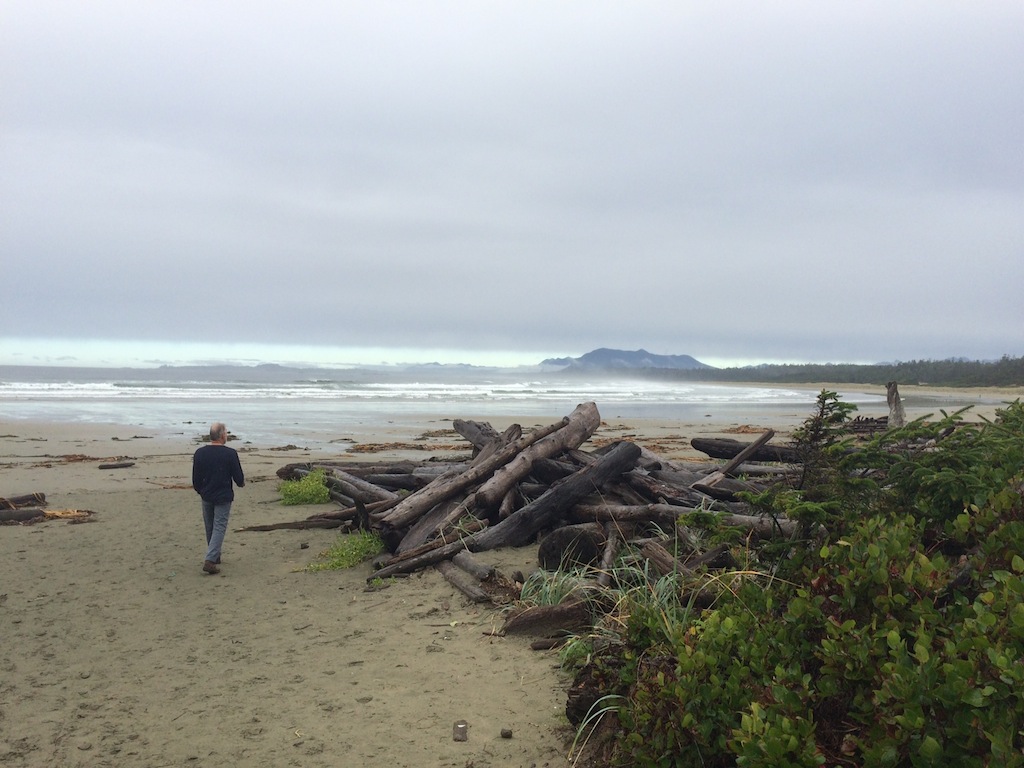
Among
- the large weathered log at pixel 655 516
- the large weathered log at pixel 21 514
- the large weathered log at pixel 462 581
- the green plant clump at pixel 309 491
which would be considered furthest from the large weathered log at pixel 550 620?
the large weathered log at pixel 21 514

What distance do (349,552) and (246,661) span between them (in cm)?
293

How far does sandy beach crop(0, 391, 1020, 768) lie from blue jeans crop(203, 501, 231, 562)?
0.31 metres

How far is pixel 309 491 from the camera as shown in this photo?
13.0 metres

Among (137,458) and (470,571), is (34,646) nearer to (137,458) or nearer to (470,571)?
(470,571)

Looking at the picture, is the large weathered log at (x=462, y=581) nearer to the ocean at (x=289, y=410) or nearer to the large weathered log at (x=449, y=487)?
the large weathered log at (x=449, y=487)

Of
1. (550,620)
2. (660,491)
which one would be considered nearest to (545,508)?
(660,491)

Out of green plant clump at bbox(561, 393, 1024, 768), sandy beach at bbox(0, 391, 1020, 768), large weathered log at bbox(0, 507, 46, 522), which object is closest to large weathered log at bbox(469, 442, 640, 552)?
sandy beach at bbox(0, 391, 1020, 768)

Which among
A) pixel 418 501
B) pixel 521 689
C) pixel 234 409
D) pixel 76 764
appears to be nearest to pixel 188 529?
pixel 418 501

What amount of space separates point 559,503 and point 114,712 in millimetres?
4816

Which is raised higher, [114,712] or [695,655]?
[695,655]

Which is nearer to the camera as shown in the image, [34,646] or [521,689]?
[521,689]

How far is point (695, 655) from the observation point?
11.7ft

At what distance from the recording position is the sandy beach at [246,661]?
189 inches

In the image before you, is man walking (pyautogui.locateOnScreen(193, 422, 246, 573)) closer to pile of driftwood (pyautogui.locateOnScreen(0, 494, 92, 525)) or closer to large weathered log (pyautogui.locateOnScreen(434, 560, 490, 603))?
large weathered log (pyautogui.locateOnScreen(434, 560, 490, 603))
